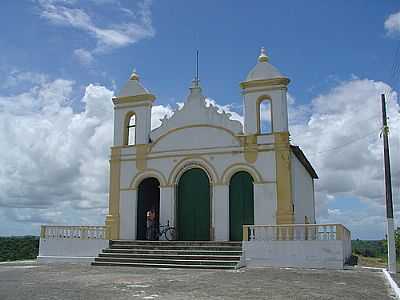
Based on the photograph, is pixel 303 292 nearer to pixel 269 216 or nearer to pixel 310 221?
pixel 269 216

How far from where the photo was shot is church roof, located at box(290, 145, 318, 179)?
18.0 meters

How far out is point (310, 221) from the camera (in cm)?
2212

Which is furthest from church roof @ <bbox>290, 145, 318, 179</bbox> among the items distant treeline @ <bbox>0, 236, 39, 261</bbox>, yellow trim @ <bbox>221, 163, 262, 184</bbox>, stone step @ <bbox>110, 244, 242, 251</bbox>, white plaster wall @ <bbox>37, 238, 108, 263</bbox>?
distant treeline @ <bbox>0, 236, 39, 261</bbox>

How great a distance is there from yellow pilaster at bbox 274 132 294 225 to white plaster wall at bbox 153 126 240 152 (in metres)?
1.66

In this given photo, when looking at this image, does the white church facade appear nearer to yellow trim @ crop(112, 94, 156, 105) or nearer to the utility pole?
yellow trim @ crop(112, 94, 156, 105)

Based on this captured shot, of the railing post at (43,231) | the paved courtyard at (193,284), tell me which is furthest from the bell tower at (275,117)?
the railing post at (43,231)

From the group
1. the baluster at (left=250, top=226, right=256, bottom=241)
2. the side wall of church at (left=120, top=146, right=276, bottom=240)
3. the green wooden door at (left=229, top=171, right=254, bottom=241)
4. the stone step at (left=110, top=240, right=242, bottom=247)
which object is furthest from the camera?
the green wooden door at (left=229, top=171, right=254, bottom=241)

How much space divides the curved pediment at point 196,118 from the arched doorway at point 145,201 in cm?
196

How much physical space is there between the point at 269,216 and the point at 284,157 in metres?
2.22

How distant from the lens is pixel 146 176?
19344mm

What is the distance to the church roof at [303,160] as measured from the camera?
710 inches

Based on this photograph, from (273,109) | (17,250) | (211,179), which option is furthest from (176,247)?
(17,250)

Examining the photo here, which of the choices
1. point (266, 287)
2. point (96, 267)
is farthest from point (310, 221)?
point (266, 287)

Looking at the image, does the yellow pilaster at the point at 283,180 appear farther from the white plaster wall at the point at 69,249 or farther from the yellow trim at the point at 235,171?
the white plaster wall at the point at 69,249
